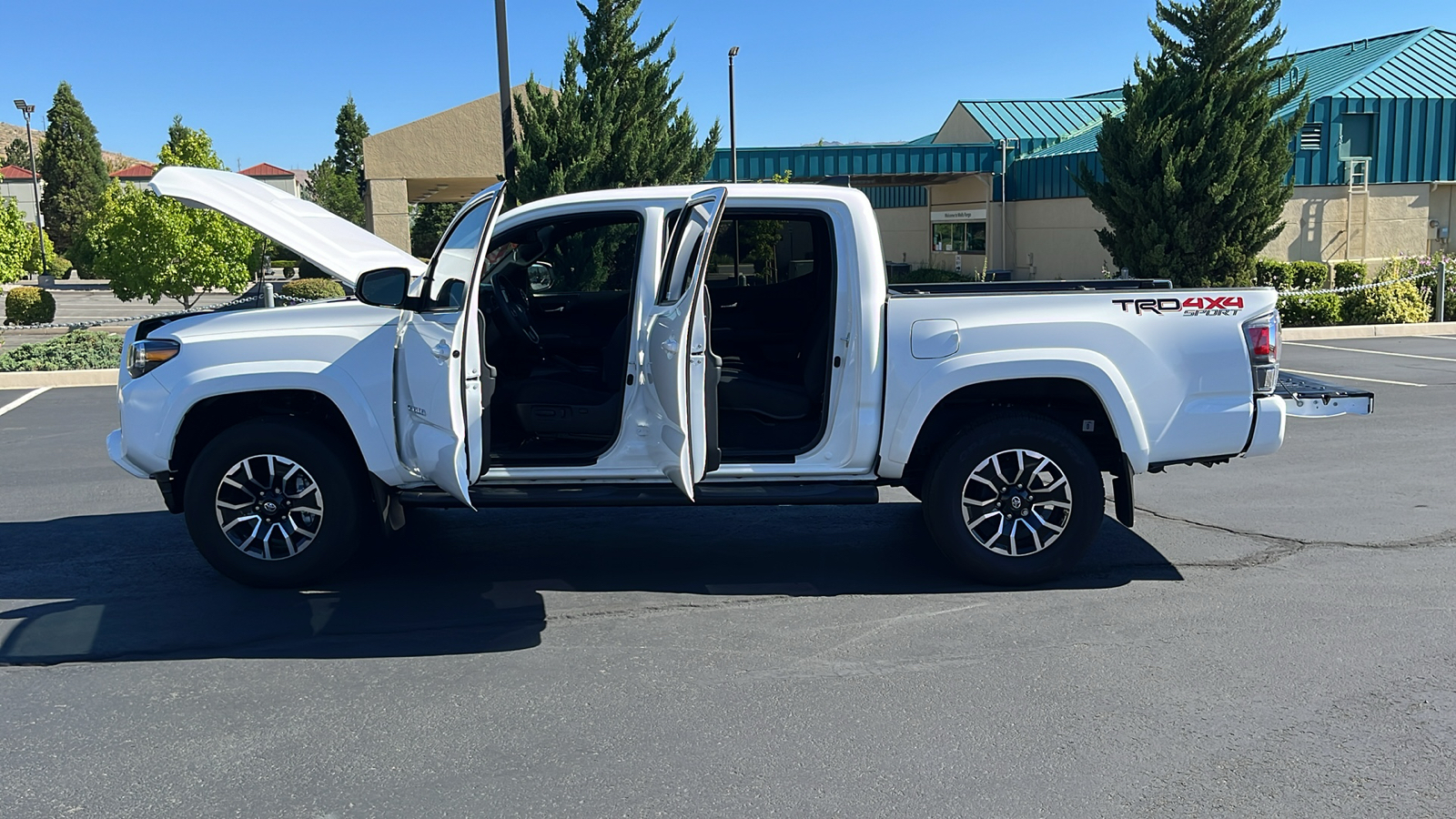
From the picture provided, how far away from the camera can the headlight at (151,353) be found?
5730 mm

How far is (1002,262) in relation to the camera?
35312mm

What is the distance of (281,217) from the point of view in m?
5.85

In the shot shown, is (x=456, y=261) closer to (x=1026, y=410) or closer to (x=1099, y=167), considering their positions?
(x=1026, y=410)

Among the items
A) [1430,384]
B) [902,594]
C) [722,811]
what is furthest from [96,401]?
[1430,384]

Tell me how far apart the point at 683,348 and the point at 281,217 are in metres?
2.24

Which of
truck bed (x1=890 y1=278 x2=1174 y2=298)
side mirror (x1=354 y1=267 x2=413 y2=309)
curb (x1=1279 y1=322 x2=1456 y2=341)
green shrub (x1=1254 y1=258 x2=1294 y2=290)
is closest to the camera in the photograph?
side mirror (x1=354 y1=267 x2=413 y2=309)

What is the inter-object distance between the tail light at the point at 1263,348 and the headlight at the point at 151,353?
5.19 metres

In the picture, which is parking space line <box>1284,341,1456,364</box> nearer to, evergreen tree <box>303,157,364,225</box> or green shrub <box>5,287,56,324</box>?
green shrub <box>5,287,56,324</box>

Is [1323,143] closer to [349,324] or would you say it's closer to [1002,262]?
[1002,262]

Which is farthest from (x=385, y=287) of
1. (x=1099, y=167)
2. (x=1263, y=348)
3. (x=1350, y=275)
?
(x=1099, y=167)

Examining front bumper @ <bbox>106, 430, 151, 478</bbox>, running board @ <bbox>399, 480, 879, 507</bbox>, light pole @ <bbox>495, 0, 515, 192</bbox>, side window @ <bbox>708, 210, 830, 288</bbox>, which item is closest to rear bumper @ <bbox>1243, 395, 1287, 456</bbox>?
running board @ <bbox>399, 480, 879, 507</bbox>

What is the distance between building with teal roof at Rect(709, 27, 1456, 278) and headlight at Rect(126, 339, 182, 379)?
62.4ft

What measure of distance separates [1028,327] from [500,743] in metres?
3.12

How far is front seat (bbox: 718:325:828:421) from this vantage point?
600 centimetres
